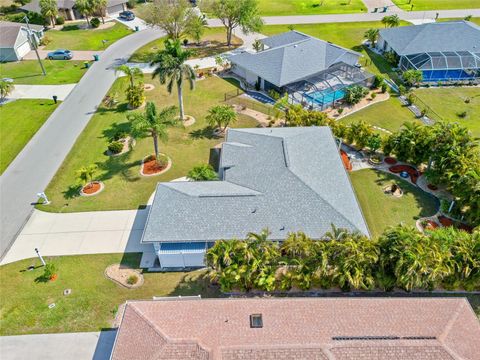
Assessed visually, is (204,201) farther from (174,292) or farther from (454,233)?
(454,233)

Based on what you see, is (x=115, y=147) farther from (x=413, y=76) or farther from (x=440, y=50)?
(x=440, y=50)

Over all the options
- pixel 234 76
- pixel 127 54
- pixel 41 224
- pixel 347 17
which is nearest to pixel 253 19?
pixel 234 76

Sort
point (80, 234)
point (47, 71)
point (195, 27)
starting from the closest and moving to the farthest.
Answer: point (80, 234), point (47, 71), point (195, 27)

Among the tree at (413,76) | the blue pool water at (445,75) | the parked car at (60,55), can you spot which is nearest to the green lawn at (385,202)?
the tree at (413,76)

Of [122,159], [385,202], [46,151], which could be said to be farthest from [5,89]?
[385,202]

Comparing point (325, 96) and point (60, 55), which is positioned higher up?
point (60, 55)

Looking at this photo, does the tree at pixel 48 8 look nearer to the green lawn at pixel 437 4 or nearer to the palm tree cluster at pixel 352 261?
the palm tree cluster at pixel 352 261
